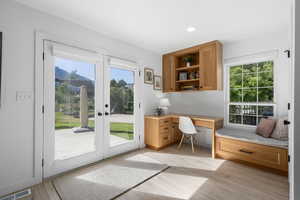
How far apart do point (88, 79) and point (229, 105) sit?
10.4ft

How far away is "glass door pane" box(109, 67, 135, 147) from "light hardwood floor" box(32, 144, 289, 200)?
775mm

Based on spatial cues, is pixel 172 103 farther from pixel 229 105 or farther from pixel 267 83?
pixel 267 83

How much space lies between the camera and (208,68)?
10.5 ft

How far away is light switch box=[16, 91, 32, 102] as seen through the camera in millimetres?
1857

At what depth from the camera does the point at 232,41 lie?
314 centimetres

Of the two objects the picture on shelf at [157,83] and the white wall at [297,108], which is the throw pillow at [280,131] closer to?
the white wall at [297,108]

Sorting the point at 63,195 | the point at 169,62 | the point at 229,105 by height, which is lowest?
the point at 63,195

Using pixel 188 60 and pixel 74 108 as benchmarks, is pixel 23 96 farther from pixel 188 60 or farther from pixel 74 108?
pixel 188 60

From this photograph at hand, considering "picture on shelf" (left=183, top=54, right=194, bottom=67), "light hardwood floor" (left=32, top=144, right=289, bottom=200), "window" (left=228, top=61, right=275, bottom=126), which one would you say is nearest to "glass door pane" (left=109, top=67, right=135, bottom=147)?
"light hardwood floor" (left=32, top=144, right=289, bottom=200)

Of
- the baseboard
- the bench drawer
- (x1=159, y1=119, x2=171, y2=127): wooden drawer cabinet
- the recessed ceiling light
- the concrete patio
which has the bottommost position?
the baseboard

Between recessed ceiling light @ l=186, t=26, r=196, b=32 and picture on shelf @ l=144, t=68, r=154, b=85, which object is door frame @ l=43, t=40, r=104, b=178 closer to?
picture on shelf @ l=144, t=68, r=154, b=85

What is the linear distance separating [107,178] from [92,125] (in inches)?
39.0

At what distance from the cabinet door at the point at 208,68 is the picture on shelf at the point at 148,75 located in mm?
1267

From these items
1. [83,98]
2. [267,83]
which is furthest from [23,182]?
[267,83]
